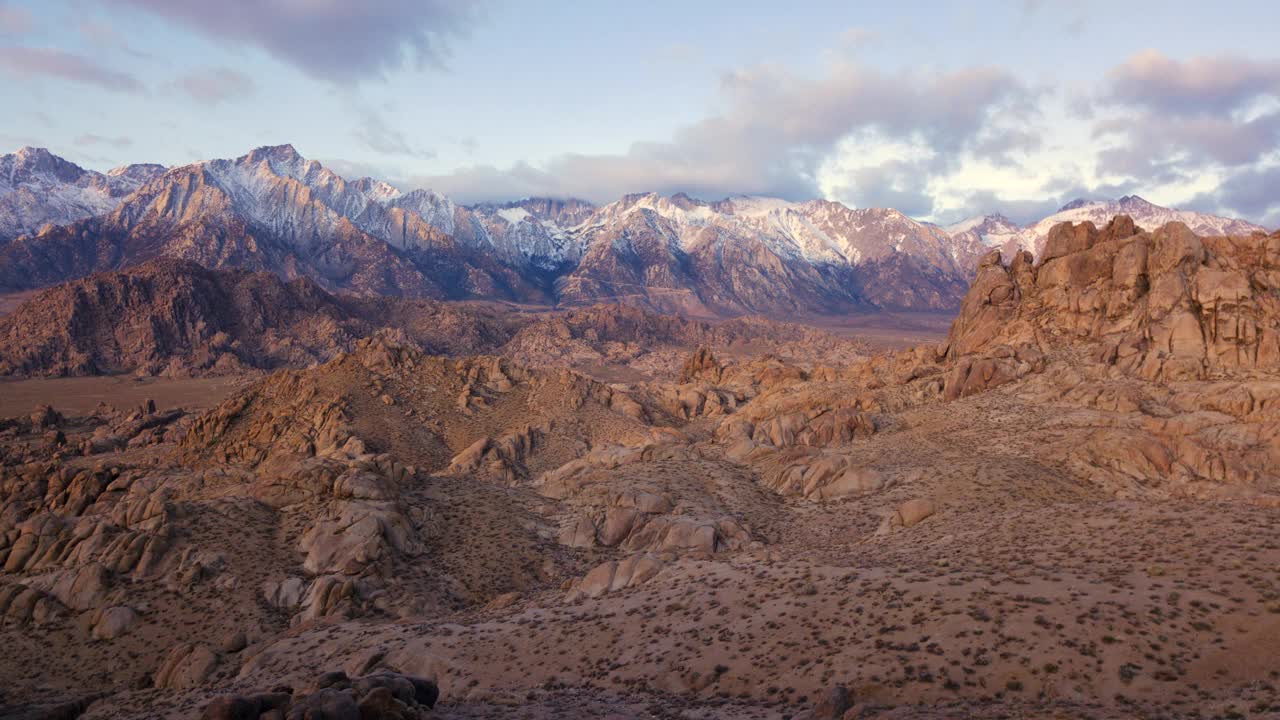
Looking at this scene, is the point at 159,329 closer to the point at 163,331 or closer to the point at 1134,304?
the point at 163,331

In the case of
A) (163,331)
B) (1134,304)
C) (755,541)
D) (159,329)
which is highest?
(1134,304)

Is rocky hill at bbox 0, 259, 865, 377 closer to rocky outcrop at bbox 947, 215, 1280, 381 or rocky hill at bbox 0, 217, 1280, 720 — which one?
rocky hill at bbox 0, 217, 1280, 720

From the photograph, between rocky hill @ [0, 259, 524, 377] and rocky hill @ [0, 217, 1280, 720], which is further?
rocky hill @ [0, 259, 524, 377]

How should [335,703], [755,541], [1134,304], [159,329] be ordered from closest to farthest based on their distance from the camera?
1. [335,703]
2. [755,541]
3. [1134,304]
4. [159,329]

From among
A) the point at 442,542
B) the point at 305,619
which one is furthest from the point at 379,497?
the point at 305,619

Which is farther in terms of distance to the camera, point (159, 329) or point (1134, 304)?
point (159, 329)

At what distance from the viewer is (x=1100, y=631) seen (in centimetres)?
2023

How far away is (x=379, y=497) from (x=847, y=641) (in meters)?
26.7

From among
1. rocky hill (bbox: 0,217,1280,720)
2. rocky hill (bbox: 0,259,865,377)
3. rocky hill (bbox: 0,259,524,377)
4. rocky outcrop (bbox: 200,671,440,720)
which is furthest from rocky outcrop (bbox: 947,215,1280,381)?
rocky hill (bbox: 0,259,524,377)

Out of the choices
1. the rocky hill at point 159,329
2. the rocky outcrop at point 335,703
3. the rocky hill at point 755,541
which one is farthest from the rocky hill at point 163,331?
the rocky outcrop at point 335,703

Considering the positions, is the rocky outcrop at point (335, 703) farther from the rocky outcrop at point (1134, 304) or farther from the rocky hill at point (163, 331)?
the rocky hill at point (163, 331)

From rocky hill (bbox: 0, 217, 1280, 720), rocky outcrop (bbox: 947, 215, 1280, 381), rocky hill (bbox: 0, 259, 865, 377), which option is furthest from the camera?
rocky hill (bbox: 0, 259, 865, 377)

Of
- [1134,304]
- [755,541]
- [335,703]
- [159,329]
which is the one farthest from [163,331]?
[335,703]

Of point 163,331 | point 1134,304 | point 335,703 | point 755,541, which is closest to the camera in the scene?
point 335,703
